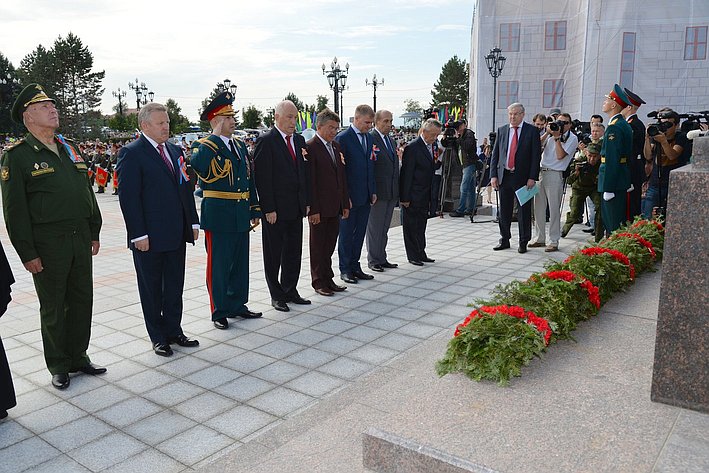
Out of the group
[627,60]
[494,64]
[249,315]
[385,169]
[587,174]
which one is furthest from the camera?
[627,60]

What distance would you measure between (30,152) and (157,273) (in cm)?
126

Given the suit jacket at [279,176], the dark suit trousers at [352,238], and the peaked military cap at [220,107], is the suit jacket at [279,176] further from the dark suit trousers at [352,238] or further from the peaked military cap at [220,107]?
the dark suit trousers at [352,238]

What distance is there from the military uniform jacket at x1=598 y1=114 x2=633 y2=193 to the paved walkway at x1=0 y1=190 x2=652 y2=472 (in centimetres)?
141

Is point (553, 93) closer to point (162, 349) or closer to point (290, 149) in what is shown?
point (290, 149)

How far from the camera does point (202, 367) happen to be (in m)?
4.29

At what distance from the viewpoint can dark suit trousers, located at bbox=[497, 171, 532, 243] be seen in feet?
27.2

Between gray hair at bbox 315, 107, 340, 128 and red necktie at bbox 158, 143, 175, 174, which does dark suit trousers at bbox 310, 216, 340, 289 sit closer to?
gray hair at bbox 315, 107, 340, 128

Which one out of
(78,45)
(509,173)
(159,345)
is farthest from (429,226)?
(78,45)

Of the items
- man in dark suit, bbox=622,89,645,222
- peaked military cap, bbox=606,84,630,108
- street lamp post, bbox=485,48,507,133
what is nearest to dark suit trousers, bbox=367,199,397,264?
peaked military cap, bbox=606,84,630,108

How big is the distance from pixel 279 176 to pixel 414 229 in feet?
8.47

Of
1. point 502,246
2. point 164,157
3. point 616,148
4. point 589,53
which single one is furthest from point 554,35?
point 164,157

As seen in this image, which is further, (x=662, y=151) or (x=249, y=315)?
(x=662, y=151)

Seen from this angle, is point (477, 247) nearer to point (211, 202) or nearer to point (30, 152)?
point (211, 202)

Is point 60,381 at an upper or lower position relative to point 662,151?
lower
